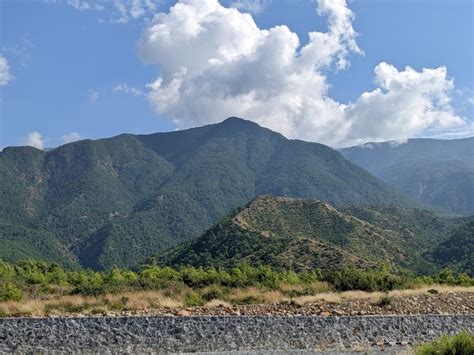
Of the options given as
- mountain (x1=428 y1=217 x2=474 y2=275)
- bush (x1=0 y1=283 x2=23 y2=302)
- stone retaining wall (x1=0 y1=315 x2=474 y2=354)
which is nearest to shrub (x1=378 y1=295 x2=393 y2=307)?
stone retaining wall (x1=0 y1=315 x2=474 y2=354)

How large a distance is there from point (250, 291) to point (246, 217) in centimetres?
5688

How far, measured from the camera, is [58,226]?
167500 millimetres

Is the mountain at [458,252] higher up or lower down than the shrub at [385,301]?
lower down

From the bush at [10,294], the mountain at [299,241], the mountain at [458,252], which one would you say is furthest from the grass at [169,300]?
the mountain at [458,252]

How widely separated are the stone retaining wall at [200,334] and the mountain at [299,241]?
3681 centimetres

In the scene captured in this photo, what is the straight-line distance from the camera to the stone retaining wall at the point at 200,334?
1764 cm

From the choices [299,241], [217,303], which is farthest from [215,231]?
[217,303]

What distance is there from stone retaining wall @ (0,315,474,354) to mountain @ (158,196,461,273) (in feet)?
121

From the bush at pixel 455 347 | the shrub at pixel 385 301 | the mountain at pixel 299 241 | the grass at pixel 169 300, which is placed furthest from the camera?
the mountain at pixel 299 241

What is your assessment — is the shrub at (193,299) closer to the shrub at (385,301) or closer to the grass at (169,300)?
the grass at (169,300)

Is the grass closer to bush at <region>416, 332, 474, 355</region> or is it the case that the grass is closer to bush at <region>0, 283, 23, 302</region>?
bush at <region>0, 283, 23, 302</region>

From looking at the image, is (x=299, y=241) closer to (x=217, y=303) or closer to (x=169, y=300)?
(x=217, y=303)

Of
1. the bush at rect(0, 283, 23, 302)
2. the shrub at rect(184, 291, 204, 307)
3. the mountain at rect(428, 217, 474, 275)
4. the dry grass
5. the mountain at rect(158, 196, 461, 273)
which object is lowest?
the mountain at rect(428, 217, 474, 275)

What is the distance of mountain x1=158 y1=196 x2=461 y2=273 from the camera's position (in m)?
61.9
